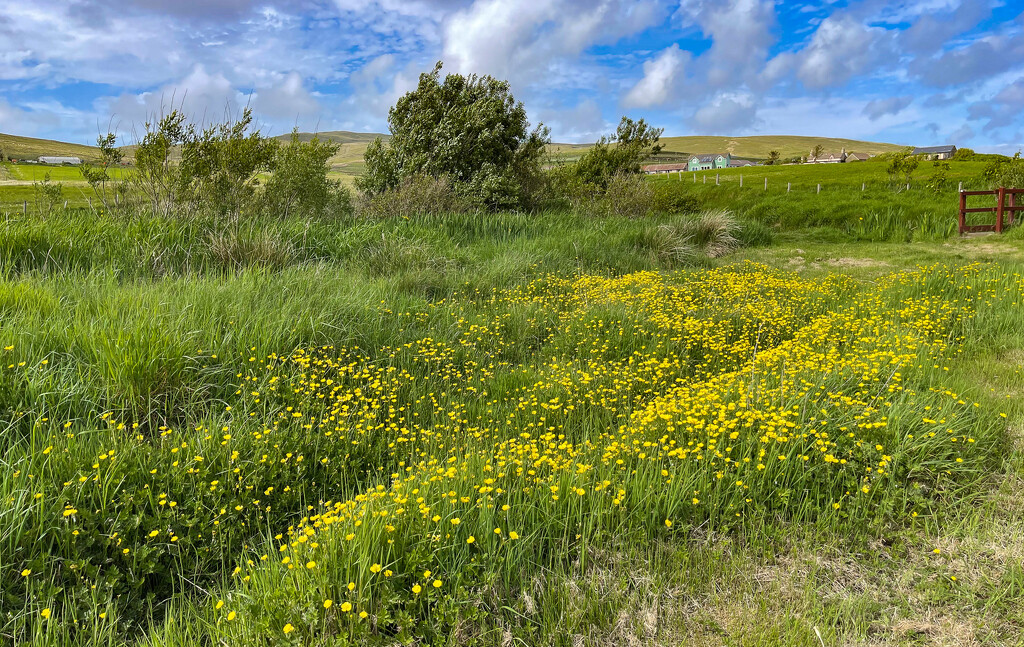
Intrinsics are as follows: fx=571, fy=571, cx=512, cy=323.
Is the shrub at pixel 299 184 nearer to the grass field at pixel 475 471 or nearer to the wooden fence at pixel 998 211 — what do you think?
the grass field at pixel 475 471

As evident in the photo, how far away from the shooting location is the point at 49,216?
791cm

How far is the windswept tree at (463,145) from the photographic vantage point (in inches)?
601

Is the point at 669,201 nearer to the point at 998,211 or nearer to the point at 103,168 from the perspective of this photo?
the point at 998,211

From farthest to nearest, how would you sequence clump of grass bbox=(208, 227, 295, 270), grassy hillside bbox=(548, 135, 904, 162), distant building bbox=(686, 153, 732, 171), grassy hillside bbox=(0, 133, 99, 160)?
1. grassy hillside bbox=(548, 135, 904, 162)
2. distant building bbox=(686, 153, 732, 171)
3. grassy hillside bbox=(0, 133, 99, 160)
4. clump of grass bbox=(208, 227, 295, 270)

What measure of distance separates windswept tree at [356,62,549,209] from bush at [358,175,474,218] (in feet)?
2.21

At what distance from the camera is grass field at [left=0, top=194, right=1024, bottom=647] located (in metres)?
2.59

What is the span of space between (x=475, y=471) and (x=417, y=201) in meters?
11.0

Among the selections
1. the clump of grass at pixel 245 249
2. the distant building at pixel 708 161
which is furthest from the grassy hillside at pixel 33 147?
the distant building at pixel 708 161

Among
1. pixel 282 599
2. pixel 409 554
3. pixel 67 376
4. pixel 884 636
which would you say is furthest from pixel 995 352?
pixel 67 376

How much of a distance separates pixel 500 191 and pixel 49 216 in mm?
9677

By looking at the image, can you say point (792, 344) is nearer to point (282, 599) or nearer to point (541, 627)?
point (541, 627)

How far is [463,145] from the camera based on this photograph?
15406 millimetres

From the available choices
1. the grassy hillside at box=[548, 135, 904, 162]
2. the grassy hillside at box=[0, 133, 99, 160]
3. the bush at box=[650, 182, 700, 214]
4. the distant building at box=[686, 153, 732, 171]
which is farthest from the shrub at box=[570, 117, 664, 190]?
the grassy hillside at box=[548, 135, 904, 162]

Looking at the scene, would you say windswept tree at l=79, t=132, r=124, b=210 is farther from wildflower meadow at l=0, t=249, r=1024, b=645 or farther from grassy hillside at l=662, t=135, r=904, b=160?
grassy hillside at l=662, t=135, r=904, b=160
